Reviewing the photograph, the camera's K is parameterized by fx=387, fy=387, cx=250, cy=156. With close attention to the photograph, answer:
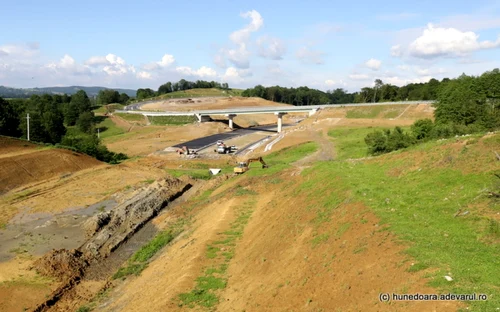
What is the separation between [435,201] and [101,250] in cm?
2553

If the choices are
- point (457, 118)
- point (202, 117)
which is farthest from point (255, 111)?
point (457, 118)

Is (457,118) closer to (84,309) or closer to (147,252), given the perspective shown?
(147,252)

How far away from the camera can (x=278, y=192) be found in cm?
3653

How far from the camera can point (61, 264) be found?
28.6 metres

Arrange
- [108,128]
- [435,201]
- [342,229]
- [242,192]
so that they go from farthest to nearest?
[108,128]
[242,192]
[435,201]
[342,229]

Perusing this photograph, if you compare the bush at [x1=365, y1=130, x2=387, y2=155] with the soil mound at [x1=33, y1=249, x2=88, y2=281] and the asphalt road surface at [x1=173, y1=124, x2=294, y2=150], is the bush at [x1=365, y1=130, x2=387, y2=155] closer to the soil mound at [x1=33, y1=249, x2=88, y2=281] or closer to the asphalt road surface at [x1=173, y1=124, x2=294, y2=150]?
the soil mound at [x1=33, y1=249, x2=88, y2=281]

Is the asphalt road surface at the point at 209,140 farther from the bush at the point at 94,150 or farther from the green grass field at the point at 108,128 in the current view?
the green grass field at the point at 108,128

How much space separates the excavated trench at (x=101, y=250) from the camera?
84.1 feet

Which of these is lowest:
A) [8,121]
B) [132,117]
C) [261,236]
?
[261,236]

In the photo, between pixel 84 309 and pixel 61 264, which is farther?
pixel 61 264

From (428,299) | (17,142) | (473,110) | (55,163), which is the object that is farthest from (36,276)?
(473,110)

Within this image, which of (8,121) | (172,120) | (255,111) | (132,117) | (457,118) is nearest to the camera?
(457,118)

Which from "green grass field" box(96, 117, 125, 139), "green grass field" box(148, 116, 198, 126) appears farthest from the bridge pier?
"green grass field" box(96, 117, 125, 139)

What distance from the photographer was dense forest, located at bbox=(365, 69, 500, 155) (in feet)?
148
